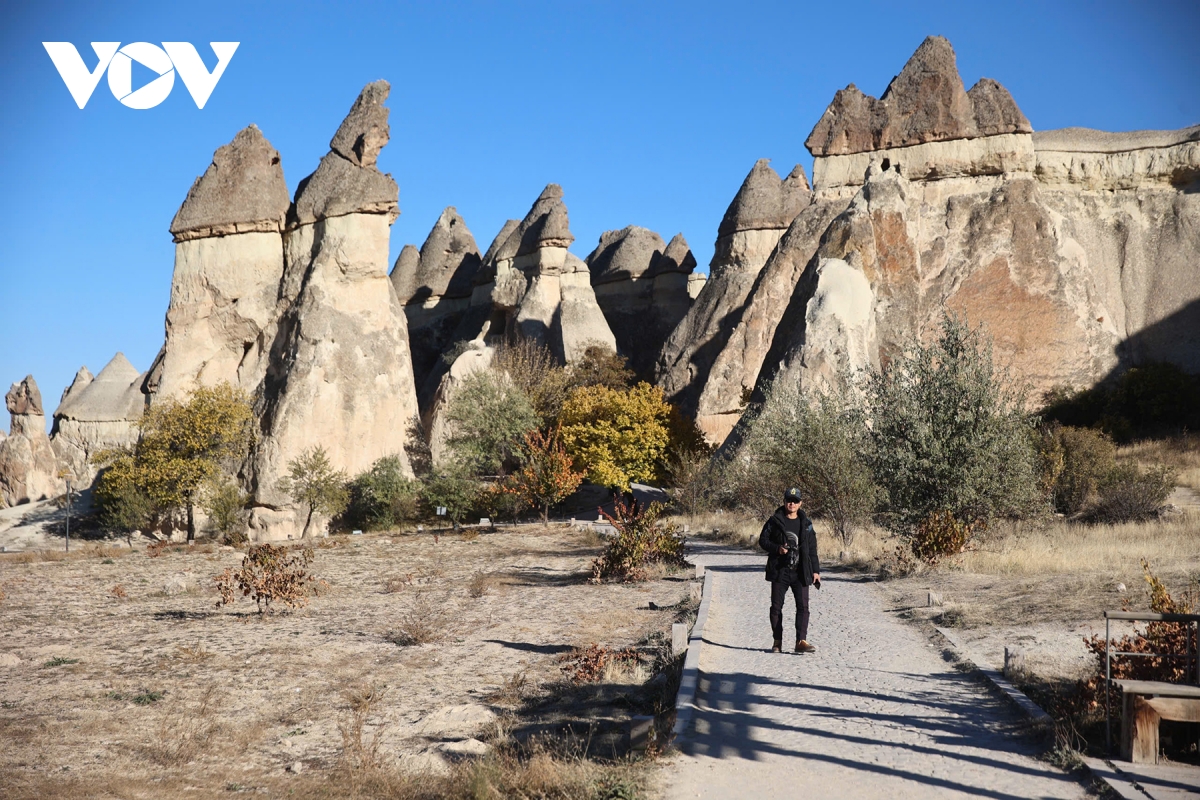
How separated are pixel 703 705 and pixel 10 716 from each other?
5.24 m

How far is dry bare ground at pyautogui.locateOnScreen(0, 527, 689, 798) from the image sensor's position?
249 inches

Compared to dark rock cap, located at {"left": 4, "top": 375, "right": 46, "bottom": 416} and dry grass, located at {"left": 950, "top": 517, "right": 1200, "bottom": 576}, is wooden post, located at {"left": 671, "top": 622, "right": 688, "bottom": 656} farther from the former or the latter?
dark rock cap, located at {"left": 4, "top": 375, "right": 46, "bottom": 416}

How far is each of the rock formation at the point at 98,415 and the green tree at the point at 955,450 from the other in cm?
3222

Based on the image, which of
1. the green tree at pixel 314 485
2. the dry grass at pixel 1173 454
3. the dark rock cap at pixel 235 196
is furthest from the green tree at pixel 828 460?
the dark rock cap at pixel 235 196

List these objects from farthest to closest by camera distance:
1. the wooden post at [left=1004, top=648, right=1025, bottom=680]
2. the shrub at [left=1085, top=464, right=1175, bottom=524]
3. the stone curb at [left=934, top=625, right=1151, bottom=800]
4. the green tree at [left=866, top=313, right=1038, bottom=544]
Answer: the shrub at [left=1085, top=464, right=1175, bottom=524], the green tree at [left=866, top=313, right=1038, bottom=544], the wooden post at [left=1004, top=648, right=1025, bottom=680], the stone curb at [left=934, top=625, right=1151, bottom=800]

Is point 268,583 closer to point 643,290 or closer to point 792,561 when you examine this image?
point 792,561

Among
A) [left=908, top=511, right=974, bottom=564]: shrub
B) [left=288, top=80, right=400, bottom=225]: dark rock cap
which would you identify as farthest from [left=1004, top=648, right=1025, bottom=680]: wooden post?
[left=288, top=80, right=400, bottom=225]: dark rock cap

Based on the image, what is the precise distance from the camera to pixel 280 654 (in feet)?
33.3

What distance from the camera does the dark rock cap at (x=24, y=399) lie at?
42812 millimetres

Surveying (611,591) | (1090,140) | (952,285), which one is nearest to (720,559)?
(611,591)

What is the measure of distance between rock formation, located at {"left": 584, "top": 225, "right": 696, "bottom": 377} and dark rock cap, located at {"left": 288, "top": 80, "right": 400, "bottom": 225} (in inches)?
634

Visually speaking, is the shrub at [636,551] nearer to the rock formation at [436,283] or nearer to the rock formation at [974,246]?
the rock formation at [974,246]

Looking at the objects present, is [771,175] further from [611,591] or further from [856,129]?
[611,591]

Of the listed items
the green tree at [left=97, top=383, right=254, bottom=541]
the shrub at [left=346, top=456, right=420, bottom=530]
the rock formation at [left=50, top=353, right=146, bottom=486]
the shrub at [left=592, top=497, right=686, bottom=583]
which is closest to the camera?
the shrub at [left=592, top=497, right=686, bottom=583]
